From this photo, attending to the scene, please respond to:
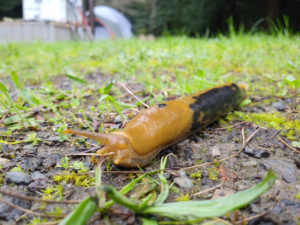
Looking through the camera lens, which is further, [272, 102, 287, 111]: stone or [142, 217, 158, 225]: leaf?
[272, 102, 287, 111]: stone

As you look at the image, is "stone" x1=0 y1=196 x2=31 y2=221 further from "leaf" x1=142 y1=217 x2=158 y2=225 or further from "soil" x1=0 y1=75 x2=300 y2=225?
"leaf" x1=142 y1=217 x2=158 y2=225

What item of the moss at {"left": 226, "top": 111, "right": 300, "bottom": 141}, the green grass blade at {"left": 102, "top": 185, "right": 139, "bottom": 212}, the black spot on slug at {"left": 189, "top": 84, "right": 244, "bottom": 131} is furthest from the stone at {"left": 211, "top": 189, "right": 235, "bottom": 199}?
the moss at {"left": 226, "top": 111, "right": 300, "bottom": 141}

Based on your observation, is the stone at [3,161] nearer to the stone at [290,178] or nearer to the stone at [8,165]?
the stone at [8,165]

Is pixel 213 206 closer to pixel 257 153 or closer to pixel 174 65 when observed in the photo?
pixel 257 153

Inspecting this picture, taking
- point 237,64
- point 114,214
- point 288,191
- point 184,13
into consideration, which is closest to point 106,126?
point 114,214

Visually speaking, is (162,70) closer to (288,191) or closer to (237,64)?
(237,64)

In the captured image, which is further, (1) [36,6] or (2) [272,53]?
(1) [36,6]

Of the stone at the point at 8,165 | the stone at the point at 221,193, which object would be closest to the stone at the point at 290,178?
the stone at the point at 221,193
